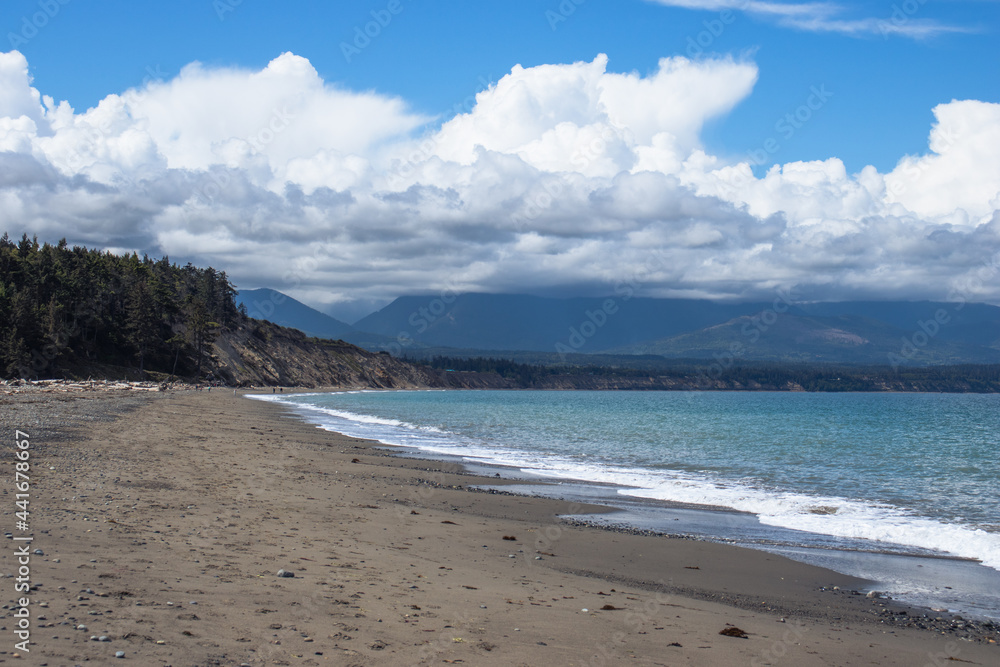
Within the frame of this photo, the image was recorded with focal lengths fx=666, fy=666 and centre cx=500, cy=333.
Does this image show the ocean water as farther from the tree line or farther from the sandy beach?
the tree line

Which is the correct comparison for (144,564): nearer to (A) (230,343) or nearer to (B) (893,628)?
(B) (893,628)

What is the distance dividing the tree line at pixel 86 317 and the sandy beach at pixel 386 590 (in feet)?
223

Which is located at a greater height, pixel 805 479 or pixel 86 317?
pixel 86 317

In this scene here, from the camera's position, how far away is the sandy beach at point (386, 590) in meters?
6.97

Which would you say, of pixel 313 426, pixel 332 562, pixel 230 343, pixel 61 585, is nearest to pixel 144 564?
pixel 61 585

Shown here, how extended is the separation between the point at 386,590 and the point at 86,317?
97951 millimetres

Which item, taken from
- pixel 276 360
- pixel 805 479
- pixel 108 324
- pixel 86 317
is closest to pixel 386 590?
pixel 805 479

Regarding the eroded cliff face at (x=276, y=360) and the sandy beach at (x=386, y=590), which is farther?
the eroded cliff face at (x=276, y=360)

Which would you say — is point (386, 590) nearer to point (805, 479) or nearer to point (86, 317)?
point (805, 479)

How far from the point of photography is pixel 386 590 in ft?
30.4

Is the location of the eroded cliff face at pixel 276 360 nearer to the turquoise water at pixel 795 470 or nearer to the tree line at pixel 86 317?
the tree line at pixel 86 317

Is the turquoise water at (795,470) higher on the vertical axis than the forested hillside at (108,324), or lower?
lower

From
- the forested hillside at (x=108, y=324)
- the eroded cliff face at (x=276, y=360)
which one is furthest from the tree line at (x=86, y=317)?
the eroded cliff face at (x=276, y=360)

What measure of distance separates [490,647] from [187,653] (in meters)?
3.14
